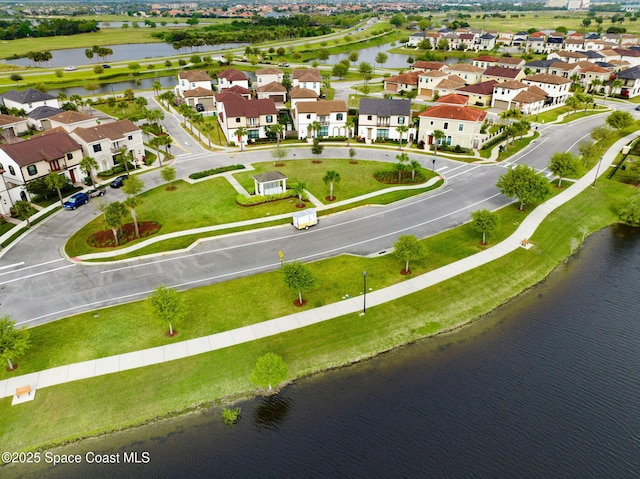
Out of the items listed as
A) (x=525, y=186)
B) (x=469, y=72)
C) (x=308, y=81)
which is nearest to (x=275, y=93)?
(x=308, y=81)

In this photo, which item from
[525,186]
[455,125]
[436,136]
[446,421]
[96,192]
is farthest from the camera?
[455,125]

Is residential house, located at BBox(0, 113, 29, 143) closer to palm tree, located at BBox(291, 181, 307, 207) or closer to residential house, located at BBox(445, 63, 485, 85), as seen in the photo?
palm tree, located at BBox(291, 181, 307, 207)

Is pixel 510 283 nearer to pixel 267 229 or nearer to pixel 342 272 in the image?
pixel 342 272

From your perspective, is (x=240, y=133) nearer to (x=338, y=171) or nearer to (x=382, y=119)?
(x=338, y=171)

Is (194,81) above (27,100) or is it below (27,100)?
above

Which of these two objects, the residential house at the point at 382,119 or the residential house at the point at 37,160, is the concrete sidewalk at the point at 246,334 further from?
the residential house at the point at 382,119

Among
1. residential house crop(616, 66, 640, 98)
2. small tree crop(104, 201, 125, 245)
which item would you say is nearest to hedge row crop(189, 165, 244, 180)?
small tree crop(104, 201, 125, 245)
